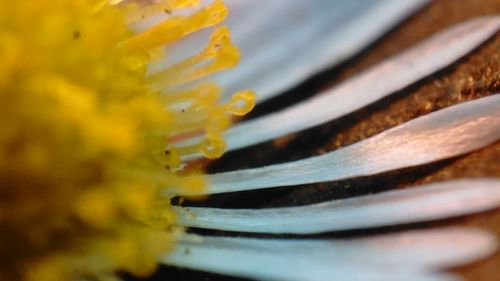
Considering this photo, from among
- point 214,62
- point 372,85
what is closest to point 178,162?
point 214,62

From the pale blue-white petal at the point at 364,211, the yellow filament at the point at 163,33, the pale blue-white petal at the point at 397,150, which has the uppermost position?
the yellow filament at the point at 163,33

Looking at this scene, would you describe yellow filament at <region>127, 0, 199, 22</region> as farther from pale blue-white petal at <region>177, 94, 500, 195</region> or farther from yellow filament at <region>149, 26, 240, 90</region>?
pale blue-white petal at <region>177, 94, 500, 195</region>

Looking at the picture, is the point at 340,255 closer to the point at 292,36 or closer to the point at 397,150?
the point at 397,150

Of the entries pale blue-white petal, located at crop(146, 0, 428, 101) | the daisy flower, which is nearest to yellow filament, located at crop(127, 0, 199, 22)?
the daisy flower

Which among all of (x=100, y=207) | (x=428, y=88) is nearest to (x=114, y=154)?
(x=100, y=207)

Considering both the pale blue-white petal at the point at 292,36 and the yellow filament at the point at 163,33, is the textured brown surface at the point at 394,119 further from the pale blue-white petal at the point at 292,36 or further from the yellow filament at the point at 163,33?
the yellow filament at the point at 163,33

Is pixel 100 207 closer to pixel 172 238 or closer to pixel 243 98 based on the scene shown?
pixel 172 238

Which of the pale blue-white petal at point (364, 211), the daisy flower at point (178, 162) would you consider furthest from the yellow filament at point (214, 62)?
the pale blue-white petal at point (364, 211)
